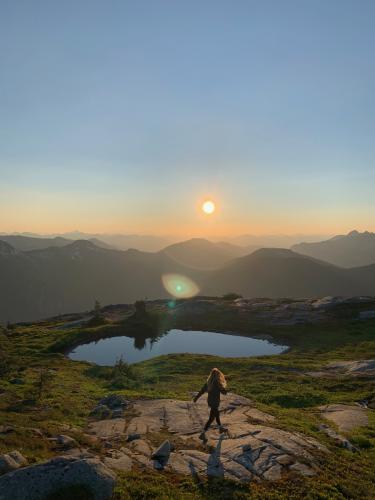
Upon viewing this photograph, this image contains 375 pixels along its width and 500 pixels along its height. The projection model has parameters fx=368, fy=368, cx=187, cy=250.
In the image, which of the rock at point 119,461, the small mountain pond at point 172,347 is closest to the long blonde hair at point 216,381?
the rock at point 119,461

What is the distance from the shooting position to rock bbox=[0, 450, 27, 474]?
1195 cm

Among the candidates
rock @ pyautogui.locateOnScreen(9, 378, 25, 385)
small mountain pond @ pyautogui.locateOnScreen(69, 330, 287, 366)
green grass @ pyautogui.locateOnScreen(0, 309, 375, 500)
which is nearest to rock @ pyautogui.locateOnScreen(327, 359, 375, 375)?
green grass @ pyautogui.locateOnScreen(0, 309, 375, 500)

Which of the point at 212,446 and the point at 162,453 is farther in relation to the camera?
the point at 212,446

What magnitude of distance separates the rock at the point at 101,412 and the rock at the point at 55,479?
10.9 meters

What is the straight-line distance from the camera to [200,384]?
33.1m

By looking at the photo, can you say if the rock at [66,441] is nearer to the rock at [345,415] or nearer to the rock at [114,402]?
the rock at [114,402]

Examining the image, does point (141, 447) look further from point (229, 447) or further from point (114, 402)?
point (114, 402)

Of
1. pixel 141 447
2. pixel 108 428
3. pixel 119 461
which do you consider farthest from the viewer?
pixel 108 428

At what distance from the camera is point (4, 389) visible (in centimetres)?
2783

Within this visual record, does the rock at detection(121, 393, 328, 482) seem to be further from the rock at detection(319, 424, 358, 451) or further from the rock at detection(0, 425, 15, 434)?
the rock at detection(0, 425, 15, 434)

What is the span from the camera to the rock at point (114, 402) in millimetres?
24047

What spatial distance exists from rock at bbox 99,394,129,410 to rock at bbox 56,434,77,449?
7.52 m

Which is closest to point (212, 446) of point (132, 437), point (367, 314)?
point (132, 437)

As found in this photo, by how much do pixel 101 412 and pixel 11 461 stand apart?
35.6 ft
